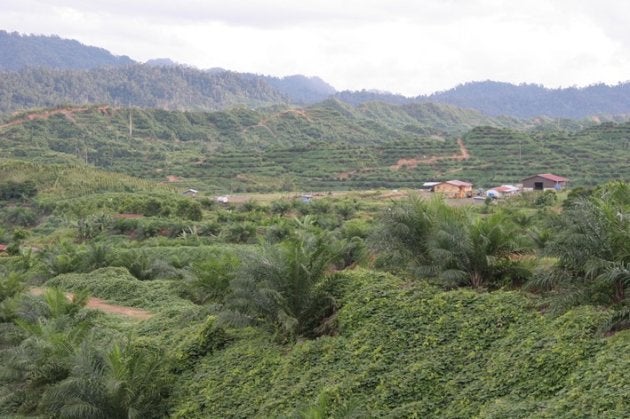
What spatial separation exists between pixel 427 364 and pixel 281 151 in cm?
7195

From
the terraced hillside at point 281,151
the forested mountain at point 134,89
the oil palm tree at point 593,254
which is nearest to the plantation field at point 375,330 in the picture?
the oil palm tree at point 593,254

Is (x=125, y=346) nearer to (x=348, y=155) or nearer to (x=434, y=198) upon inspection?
(x=434, y=198)

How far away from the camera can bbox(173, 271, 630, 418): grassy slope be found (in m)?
5.59

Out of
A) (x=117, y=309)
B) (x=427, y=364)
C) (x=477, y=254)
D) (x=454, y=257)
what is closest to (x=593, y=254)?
(x=477, y=254)

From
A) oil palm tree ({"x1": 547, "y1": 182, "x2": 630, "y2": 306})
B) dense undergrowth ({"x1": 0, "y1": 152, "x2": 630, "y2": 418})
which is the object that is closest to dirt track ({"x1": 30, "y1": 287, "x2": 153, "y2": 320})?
dense undergrowth ({"x1": 0, "y1": 152, "x2": 630, "y2": 418})

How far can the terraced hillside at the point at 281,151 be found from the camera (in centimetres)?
6306

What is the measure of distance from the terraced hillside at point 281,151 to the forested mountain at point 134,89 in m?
38.2

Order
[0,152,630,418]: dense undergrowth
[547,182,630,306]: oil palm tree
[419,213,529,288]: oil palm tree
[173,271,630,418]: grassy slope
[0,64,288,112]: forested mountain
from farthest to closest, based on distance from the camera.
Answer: [0,64,288,112]: forested mountain, [419,213,529,288]: oil palm tree, [547,182,630,306]: oil palm tree, [0,152,630,418]: dense undergrowth, [173,271,630,418]: grassy slope

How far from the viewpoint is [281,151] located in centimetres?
7788

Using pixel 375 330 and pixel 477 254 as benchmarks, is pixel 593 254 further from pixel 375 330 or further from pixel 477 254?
pixel 375 330

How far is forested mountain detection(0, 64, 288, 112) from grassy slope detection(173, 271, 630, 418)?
12514 cm

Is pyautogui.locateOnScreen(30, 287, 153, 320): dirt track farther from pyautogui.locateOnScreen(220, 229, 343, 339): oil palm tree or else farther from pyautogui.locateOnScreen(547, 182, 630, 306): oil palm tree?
pyautogui.locateOnScreen(547, 182, 630, 306): oil palm tree

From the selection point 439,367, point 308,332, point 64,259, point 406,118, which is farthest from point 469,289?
point 406,118

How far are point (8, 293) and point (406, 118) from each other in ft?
450
